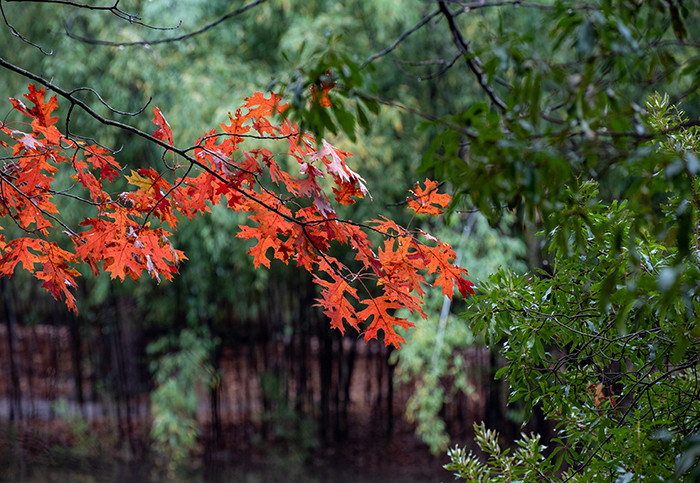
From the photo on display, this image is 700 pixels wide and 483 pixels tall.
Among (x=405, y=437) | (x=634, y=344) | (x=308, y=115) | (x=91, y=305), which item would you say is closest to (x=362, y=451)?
(x=405, y=437)

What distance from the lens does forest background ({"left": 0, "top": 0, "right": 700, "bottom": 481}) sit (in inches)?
28.9

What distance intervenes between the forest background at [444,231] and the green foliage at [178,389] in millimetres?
30

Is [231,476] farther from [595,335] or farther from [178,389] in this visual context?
[595,335]

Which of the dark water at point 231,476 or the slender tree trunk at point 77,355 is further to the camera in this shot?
the slender tree trunk at point 77,355

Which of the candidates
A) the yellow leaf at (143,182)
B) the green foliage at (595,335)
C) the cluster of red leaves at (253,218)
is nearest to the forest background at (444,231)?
the green foliage at (595,335)

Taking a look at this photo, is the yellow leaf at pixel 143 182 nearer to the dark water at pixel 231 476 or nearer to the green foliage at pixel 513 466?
the green foliage at pixel 513 466

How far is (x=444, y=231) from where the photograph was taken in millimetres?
4270

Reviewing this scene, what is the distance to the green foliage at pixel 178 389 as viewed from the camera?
15.0ft

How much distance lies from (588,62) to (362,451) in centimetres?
534

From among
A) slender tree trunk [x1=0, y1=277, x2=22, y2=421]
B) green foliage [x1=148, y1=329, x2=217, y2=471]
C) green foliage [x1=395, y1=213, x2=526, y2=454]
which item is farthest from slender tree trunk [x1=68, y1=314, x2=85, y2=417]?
green foliage [x1=395, y1=213, x2=526, y2=454]

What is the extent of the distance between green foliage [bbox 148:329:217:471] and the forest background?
3 centimetres

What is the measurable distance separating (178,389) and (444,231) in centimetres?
263

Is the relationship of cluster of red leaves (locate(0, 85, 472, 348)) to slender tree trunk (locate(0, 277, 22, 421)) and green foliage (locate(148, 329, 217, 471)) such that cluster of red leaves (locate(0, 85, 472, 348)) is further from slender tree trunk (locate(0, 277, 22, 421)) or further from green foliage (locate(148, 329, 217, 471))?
slender tree trunk (locate(0, 277, 22, 421))

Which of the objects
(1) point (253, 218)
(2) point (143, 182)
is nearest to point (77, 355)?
(2) point (143, 182)
